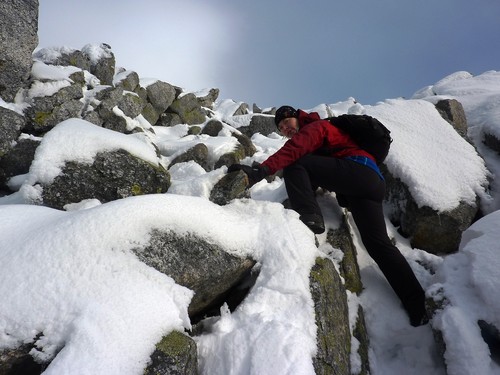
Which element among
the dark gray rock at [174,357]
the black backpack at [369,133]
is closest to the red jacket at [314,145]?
the black backpack at [369,133]

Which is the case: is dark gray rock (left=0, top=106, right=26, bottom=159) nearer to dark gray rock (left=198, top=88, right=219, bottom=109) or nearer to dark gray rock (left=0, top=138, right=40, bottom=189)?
dark gray rock (left=0, top=138, right=40, bottom=189)

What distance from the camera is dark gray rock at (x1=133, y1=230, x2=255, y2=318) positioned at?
3.72 metres

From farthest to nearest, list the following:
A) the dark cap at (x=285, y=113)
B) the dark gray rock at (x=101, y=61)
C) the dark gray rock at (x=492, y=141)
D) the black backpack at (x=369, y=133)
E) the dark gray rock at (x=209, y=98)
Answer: the dark gray rock at (x=209, y=98), the dark gray rock at (x=101, y=61), the dark gray rock at (x=492, y=141), the dark cap at (x=285, y=113), the black backpack at (x=369, y=133)

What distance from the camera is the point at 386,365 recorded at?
432cm

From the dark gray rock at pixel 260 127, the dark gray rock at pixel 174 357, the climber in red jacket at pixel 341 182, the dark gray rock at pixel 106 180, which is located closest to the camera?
the dark gray rock at pixel 174 357

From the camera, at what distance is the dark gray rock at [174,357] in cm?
282

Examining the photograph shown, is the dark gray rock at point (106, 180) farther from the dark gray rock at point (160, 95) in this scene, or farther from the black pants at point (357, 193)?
the dark gray rock at point (160, 95)

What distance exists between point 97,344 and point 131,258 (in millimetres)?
986

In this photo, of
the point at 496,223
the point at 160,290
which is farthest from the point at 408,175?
the point at 160,290

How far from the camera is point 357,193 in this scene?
5.20 metres

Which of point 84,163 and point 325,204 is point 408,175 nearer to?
point 325,204

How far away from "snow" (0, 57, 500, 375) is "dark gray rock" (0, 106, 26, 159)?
87.0 inches

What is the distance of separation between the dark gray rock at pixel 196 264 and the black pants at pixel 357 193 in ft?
5.22

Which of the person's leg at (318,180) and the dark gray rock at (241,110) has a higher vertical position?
the person's leg at (318,180)
